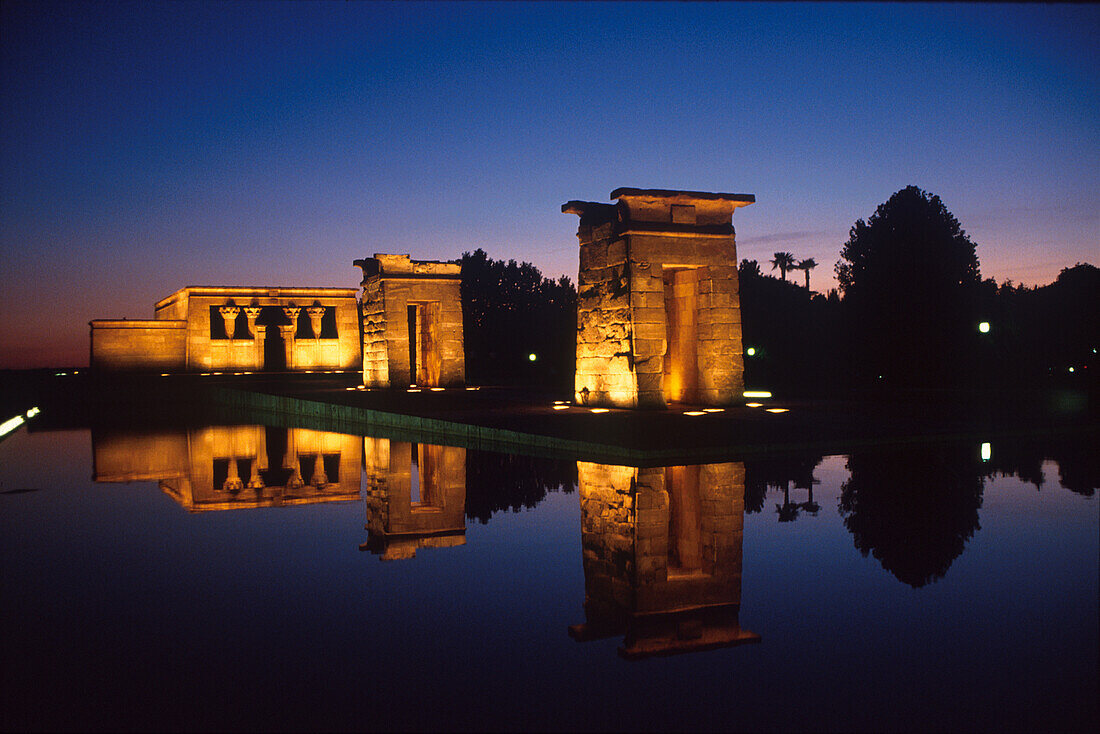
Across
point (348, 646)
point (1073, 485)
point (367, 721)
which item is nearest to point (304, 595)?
point (348, 646)

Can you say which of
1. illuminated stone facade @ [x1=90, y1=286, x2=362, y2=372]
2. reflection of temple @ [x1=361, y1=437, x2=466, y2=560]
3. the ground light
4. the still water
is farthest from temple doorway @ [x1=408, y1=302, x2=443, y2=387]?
the still water

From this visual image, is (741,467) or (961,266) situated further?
(961,266)

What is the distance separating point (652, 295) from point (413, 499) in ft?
27.1

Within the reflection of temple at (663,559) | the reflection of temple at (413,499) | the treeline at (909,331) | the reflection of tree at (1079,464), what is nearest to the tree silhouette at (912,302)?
the treeline at (909,331)

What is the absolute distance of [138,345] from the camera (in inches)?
1390

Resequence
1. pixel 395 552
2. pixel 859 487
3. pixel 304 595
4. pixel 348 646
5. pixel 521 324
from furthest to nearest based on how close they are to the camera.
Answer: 1. pixel 521 324
2. pixel 859 487
3. pixel 395 552
4. pixel 304 595
5. pixel 348 646

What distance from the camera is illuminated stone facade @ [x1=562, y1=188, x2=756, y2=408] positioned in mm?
15359

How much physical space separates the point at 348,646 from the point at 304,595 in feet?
3.51

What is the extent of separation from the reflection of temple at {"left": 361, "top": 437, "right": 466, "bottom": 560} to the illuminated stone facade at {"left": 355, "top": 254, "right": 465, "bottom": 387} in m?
11.4

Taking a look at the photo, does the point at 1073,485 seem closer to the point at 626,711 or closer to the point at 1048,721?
the point at 1048,721

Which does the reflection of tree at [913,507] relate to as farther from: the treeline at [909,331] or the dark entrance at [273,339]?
the dark entrance at [273,339]

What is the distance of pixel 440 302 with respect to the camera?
2488 centimetres

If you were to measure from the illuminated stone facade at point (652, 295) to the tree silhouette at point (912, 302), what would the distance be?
17.9 metres

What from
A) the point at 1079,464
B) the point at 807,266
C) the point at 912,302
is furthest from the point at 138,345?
the point at 807,266
